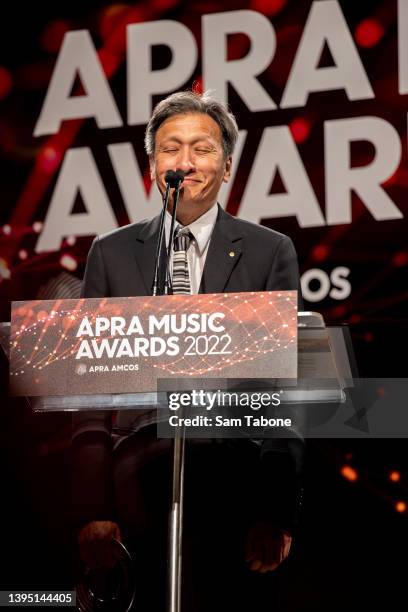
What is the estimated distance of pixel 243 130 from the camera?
3.94 metres

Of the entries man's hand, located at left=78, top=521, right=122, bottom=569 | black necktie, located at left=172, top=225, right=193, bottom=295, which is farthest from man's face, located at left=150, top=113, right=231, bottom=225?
man's hand, located at left=78, top=521, right=122, bottom=569

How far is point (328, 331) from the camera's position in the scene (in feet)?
7.38

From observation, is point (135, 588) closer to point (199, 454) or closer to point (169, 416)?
point (199, 454)

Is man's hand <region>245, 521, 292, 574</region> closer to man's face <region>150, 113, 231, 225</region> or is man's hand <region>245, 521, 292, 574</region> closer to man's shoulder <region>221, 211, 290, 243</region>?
man's shoulder <region>221, 211, 290, 243</region>

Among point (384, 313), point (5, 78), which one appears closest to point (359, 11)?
point (384, 313)

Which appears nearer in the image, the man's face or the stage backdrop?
the man's face

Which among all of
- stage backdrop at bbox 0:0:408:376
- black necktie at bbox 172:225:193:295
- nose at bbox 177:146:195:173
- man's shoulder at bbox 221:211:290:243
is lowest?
black necktie at bbox 172:225:193:295

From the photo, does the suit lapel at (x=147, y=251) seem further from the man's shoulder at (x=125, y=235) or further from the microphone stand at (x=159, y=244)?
the microphone stand at (x=159, y=244)

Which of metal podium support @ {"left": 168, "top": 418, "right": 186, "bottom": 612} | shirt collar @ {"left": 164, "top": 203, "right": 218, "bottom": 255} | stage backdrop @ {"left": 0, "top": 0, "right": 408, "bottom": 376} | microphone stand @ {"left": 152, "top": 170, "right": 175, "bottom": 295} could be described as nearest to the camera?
metal podium support @ {"left": 168, "top": 418, "right": 186, "bottom": 612}

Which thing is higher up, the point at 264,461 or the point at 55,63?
the point at 55,63

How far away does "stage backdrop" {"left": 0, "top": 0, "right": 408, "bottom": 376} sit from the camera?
371 cm

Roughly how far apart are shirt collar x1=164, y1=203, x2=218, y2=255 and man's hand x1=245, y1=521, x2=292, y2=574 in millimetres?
886

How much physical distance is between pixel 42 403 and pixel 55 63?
7.21ft

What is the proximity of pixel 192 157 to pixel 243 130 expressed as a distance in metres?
0.94
